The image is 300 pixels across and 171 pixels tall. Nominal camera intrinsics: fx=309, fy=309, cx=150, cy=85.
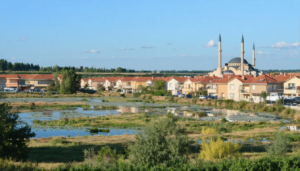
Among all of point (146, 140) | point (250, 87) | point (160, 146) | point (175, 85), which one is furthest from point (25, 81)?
point (160, 146)

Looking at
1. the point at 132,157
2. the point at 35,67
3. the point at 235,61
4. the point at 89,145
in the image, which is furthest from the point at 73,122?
the point at 35,67

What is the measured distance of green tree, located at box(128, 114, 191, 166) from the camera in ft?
41.5

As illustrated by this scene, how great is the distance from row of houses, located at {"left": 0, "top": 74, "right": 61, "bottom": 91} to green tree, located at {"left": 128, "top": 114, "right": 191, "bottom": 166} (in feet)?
278

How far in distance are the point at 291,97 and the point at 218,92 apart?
1731cm

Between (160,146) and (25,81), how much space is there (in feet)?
291

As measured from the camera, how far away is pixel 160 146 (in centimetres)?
1285

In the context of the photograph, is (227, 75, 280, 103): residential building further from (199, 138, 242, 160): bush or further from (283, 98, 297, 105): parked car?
(199, 138, 242, 160): bush

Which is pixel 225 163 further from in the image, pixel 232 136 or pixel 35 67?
pixel 35 67

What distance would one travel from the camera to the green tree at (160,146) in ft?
41.5

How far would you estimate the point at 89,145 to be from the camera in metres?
21.0

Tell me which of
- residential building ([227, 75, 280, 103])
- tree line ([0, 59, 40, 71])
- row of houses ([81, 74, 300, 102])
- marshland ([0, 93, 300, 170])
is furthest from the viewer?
tree line ([0, 59, 40, 71])

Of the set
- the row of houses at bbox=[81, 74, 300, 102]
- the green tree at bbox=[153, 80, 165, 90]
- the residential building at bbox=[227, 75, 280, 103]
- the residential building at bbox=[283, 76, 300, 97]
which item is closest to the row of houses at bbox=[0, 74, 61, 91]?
the green tree at bbox=[153, 80, 165, 90]

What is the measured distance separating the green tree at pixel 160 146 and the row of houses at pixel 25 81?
84832mm

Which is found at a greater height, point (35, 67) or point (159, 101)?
point (35, 67)
